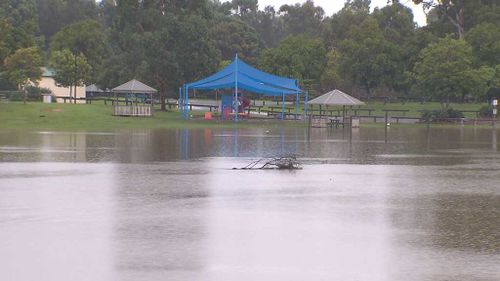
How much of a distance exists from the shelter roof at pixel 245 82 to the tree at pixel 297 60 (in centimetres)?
2199

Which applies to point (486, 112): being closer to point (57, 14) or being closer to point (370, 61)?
point (370, 61)

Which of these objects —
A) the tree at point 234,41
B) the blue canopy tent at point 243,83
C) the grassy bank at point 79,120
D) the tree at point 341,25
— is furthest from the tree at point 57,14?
the blue canopy tent at point 243,83

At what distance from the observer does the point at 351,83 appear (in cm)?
8800

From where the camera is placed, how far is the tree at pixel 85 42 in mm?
98812

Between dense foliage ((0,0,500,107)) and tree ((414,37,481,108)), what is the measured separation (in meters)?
0.09

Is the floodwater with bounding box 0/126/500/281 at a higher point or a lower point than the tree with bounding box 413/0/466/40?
lower

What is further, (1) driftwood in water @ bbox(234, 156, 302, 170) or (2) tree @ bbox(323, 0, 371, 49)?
(2) tree @ bbox(323, 0, 371, 49)

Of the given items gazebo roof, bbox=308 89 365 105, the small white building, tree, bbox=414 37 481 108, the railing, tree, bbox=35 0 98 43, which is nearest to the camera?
gazebo roof, bbox=308 89 365 105

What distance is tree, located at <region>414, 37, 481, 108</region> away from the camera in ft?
231

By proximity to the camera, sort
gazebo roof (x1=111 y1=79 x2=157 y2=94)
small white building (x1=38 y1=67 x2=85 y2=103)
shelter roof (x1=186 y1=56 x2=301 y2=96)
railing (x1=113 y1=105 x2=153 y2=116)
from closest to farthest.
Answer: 1. railing (x1=113 y1=105 x2=153 y2=116)
2. shelter roof (x1=186 y1=56 x2=301 y2=96)
3. gazebo roof (x1=111 y1=79 x2=157 y2=94)
4. small white building (x1=38 y1=67 x2=85 y2=103)

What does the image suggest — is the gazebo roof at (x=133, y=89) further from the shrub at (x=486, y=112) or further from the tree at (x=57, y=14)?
the tree at (x=57, y=14)

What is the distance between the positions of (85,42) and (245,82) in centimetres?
4308

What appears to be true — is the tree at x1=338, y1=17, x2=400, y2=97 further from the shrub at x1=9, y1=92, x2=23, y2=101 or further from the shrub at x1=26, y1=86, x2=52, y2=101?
the shrub at x1=9, y1=92, x2=23, y2=101

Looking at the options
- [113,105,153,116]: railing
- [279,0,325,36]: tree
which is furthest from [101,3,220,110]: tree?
[279,0,325,36]: tree
